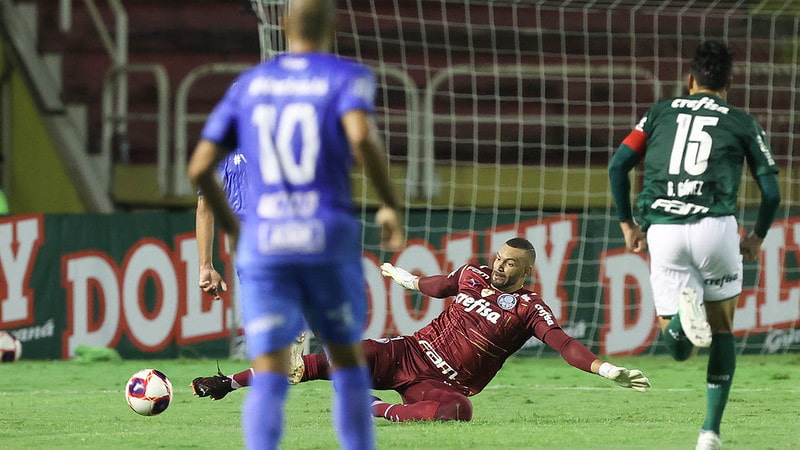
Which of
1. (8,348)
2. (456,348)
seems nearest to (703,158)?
(456,348)

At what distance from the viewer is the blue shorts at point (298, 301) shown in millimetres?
3859

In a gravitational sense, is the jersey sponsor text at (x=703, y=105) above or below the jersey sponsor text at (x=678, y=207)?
above

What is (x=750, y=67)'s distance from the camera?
519 inches

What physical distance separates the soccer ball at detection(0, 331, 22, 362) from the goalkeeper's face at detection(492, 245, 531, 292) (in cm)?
531

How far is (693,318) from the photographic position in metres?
5.26

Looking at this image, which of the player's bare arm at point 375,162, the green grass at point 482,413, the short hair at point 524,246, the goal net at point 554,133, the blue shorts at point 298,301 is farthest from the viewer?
the goal net at point 554,133

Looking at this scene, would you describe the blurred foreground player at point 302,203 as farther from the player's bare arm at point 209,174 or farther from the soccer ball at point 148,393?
the soccer ball at point 148,393

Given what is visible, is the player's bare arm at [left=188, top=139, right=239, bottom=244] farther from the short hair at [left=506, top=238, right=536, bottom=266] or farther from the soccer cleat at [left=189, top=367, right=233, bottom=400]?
the short hair at [left=506, top=238, right=536, bottom=266]

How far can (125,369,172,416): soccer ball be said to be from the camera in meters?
6.59

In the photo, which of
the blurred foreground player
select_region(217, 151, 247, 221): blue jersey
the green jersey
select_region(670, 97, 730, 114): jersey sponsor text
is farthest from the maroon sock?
the blurred foreground player

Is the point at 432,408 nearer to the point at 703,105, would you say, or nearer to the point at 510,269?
the point at 510,269

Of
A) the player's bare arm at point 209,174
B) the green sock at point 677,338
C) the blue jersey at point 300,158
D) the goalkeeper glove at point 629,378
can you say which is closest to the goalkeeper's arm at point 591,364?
the goalkeeper glove at point 629,378

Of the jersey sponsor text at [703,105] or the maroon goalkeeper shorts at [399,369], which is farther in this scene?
the maroon goalkeeper shorts at [399,369]

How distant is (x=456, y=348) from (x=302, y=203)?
3145mm
